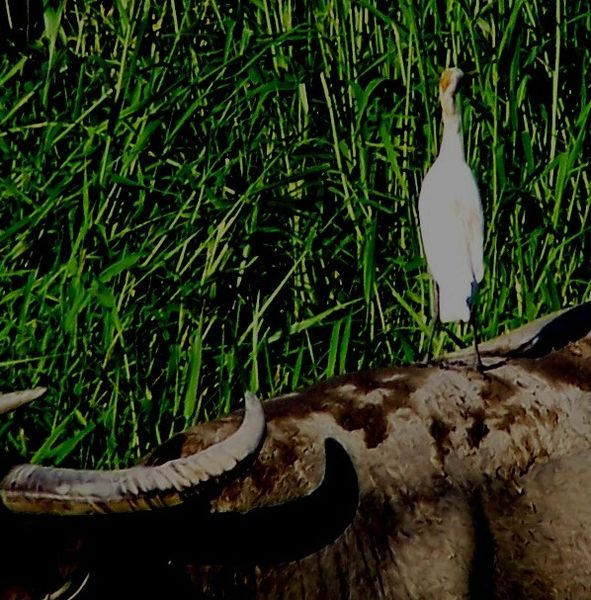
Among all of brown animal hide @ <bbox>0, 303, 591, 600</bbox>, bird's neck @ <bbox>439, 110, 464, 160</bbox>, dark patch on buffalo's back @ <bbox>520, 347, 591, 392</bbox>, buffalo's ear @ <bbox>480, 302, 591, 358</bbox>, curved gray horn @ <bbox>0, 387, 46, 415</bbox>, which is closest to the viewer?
curved gray horn @ <bbox>0, 387, 46, 415</bbox>

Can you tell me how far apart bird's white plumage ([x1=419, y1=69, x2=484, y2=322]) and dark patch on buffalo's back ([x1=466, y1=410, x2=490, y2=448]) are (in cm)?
62

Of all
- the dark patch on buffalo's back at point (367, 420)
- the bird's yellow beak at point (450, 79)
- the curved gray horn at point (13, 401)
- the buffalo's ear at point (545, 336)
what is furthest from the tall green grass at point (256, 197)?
the curved gray horn at point (13, 401)

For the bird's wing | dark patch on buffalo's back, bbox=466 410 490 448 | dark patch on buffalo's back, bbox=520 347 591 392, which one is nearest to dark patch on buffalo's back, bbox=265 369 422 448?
dark patch on buffalo's back, bbox=466 410 490 448

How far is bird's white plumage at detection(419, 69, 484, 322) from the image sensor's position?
3.92 m

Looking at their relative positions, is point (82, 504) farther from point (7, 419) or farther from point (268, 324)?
point (268, 324)

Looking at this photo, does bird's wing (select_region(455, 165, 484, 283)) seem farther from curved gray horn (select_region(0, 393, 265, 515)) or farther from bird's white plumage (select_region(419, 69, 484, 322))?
curved gray horn (select_region(0, 393, 265, 515))

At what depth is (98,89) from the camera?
4.78 m

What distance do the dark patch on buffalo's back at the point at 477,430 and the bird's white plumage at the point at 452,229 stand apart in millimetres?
624

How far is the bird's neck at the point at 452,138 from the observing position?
4.03 metres

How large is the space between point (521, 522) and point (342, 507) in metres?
0.40

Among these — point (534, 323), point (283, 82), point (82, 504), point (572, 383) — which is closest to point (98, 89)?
point (283, 82)

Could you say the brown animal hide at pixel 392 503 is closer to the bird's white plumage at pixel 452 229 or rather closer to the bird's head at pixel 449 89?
the bird's white plumage at pixel 452 229

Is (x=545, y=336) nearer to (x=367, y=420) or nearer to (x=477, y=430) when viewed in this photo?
(x=477, y=430)

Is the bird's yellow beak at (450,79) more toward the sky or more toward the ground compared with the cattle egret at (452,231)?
more toward the sky
